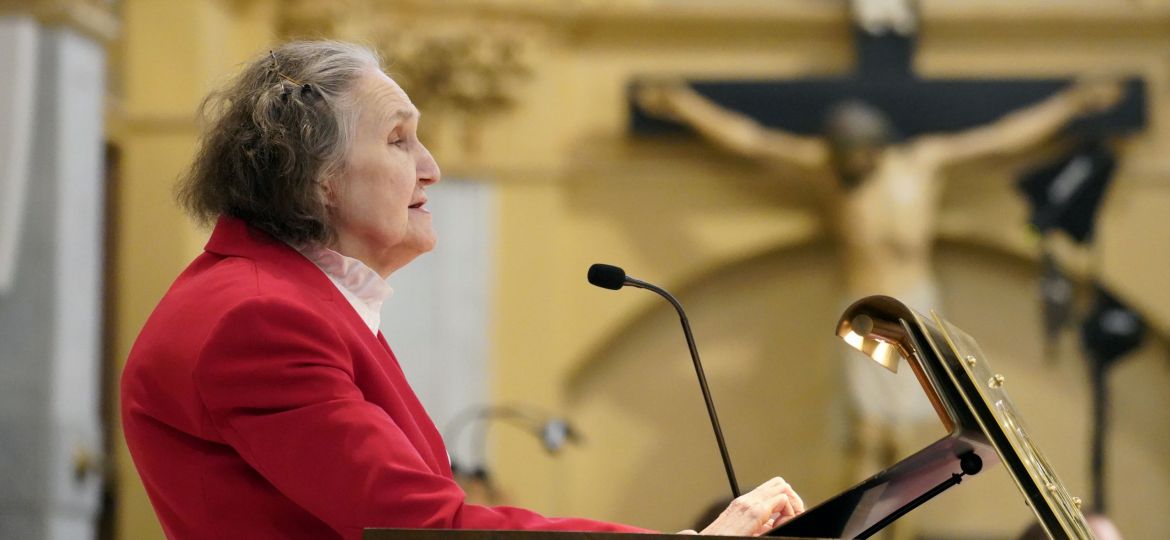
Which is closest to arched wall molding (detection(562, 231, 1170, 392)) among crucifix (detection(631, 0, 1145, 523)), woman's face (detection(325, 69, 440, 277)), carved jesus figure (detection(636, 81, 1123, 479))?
crucifix (detection(631, 0, 1145, 523))

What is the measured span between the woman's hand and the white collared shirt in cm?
56

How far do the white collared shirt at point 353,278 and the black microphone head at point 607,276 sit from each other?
0.40 metres

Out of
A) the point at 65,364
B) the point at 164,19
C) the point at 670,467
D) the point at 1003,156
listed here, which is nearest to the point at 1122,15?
the point at 1003,156

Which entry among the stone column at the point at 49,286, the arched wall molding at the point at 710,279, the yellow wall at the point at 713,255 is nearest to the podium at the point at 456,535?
the stone column at the point at 49,286

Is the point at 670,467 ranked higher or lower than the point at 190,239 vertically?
lower

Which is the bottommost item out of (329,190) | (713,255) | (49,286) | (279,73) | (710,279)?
(710,279)

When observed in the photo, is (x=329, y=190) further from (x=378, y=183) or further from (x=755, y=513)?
(x=755, y=513)

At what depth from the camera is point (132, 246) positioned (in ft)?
29.0

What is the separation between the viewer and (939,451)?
2.03 m

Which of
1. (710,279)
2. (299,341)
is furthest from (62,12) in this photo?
(299,341)

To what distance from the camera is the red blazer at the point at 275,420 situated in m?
1.92

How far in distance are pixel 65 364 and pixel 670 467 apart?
13.9 feet

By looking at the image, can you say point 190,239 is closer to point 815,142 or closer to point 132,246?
point 132,246

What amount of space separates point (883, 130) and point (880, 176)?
26cm
